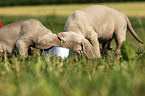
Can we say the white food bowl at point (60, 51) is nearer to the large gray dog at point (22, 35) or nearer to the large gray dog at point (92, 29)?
the large gray dog at point (92, 29)

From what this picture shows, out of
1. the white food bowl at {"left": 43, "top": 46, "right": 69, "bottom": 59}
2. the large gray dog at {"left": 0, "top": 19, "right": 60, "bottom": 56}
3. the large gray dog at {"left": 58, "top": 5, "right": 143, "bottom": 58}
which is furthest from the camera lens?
the large gray dog at {"left": 0, "top": 19, "right": 60, "bottom": 56}

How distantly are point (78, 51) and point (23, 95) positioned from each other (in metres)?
2.08

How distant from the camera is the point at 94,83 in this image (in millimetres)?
1400

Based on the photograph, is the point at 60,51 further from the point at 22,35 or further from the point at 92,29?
the point at 92,29

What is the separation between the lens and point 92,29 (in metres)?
4.20

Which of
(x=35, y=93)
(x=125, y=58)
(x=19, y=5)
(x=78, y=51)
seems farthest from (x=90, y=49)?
(x=19, y=5)

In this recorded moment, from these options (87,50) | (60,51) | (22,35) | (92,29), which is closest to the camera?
(60,51)

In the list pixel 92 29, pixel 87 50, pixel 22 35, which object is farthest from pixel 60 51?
pixel 92 29

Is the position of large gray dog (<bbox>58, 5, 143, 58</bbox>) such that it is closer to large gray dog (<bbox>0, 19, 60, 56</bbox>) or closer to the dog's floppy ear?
the dog's floppy ear

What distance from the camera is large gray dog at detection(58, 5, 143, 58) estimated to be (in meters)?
3.18

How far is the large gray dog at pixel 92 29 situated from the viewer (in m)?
3.18

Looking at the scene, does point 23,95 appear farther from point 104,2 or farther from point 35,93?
point 104,2

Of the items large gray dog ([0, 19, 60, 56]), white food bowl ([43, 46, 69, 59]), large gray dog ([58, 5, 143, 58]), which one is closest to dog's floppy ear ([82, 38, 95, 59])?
large gray dog ([58, 5, 143, 58])

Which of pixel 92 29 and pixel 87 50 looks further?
pixel 92 29
